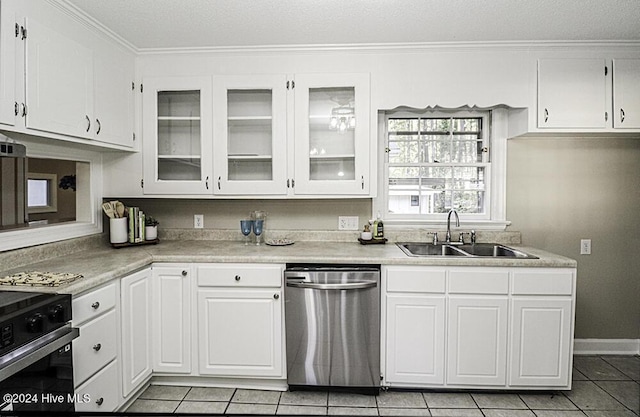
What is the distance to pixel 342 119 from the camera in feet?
8.99

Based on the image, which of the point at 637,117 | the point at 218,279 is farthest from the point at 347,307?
the point at 637,117

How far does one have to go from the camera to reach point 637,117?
260 centimetres

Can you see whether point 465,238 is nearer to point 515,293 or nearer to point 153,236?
point 515,293

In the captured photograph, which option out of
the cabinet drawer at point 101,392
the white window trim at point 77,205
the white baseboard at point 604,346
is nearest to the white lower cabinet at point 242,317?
the cabinet drawer at point 101,392

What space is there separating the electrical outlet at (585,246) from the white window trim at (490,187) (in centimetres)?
60

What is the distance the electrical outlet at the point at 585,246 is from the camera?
296cm

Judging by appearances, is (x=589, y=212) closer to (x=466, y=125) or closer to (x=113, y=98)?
(x=466, y=125)

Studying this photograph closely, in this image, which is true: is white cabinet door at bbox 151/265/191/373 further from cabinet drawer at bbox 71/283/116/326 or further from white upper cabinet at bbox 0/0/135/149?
white upper cabinet at bbox 0/0/135/149

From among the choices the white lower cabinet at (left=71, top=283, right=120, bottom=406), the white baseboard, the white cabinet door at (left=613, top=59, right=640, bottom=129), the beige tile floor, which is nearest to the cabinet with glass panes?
the white lower cabinet at (left=71, top=283, right=120, bottom=406)

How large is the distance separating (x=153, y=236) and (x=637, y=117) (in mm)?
3448

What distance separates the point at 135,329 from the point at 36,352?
86cm

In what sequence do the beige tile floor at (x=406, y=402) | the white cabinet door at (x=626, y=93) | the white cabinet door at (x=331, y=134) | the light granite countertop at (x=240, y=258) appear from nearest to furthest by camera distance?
the light granite countertop at (x=240, y=258)
the beige tile floor at (x=406, y=402)
the white cabinet door at (x=626, y=93)
the white cabinet door at (x=331, y=134)

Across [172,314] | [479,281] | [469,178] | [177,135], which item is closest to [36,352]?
[172,314]

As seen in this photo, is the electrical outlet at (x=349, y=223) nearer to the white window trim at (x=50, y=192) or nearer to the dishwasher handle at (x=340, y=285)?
the dishwasher handle at (x=340, y=285)
